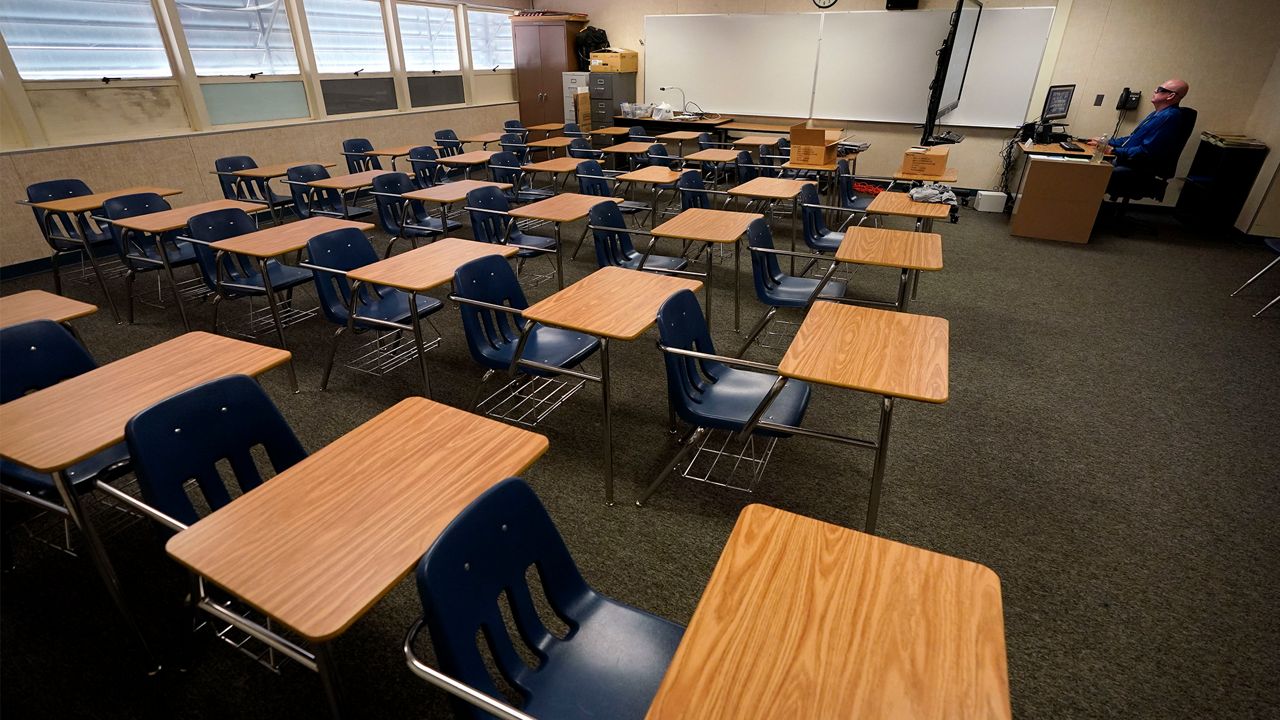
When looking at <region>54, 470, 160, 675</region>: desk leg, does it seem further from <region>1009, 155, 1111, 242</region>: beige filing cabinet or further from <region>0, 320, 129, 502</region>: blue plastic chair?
<region>1009, 155, 1111, 242</region>: beige filing cabinet

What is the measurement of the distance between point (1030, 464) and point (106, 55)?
26.8 ft

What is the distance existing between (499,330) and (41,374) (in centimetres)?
164

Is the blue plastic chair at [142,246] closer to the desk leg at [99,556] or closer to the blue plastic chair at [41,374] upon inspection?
the blue plastic chair at [41,374]

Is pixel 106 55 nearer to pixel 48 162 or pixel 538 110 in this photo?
pixel 48 162

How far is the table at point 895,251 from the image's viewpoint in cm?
306

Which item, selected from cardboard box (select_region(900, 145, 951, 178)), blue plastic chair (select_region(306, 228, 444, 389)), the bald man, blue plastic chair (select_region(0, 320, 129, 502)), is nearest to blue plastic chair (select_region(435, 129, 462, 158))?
blue plastic chair (select_region(306, 228, 444, 389))

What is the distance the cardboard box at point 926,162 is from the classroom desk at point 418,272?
4102 millimetres

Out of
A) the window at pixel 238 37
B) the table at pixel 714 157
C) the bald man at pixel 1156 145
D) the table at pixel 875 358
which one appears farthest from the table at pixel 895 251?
the window at pixel 238 37

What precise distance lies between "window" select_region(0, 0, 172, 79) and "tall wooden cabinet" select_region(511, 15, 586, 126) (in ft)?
17.2

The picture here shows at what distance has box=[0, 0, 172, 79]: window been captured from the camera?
201 inches

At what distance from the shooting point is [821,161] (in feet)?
20.6

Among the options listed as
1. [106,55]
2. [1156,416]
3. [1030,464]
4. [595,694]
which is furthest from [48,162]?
[1156,416]

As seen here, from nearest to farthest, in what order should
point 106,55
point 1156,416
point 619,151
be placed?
point 1156,416 < point 106,55 < point 619,151

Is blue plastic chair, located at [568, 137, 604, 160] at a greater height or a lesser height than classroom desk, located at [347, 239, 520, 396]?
greater
